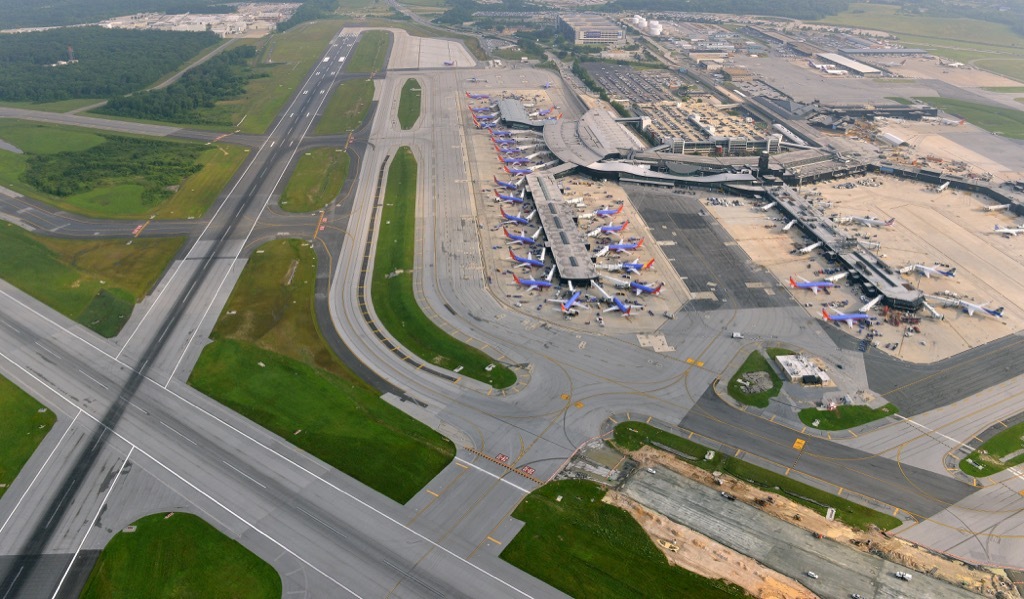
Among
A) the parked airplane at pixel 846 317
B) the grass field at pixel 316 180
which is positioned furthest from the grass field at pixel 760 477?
the grass field at pixel 316 180

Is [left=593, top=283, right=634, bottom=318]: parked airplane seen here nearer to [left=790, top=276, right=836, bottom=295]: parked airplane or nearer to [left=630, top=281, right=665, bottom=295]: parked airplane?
[left=630, top=281, right=665, bottom=295]: parked airplane

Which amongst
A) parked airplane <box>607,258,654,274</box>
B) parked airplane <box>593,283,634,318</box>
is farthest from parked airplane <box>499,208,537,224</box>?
parked airplane <box>593,283,634,318</box>

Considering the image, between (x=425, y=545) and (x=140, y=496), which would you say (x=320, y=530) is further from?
(x=140, y=496)

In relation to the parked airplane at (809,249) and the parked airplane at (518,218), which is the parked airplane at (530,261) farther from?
the parked airplane at (809,249)

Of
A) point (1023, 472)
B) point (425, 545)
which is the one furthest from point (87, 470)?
point (1023, 472)

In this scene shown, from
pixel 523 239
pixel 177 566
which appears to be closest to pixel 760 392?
pixel 523 239

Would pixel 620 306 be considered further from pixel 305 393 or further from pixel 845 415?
pixel 305 393
